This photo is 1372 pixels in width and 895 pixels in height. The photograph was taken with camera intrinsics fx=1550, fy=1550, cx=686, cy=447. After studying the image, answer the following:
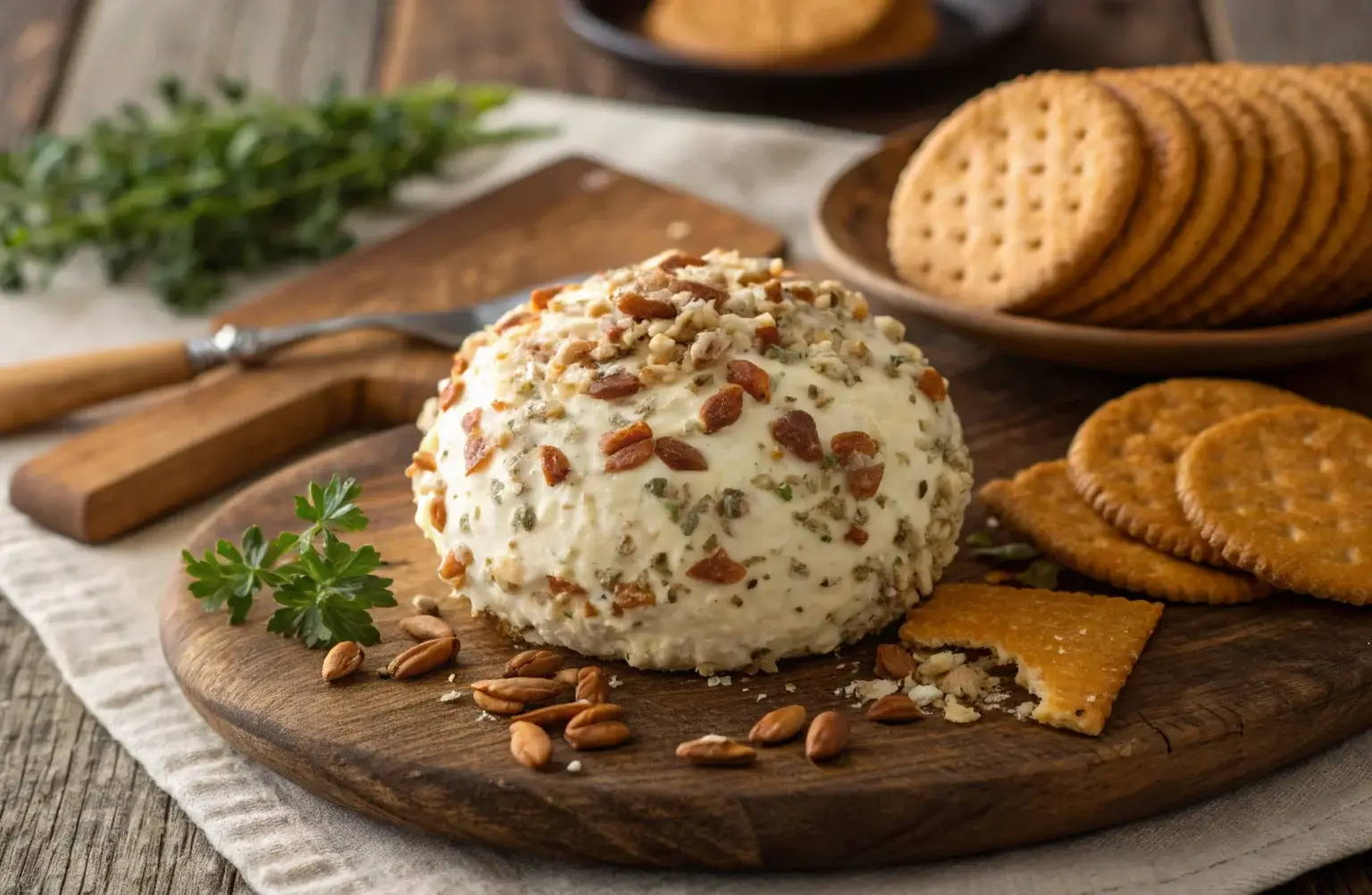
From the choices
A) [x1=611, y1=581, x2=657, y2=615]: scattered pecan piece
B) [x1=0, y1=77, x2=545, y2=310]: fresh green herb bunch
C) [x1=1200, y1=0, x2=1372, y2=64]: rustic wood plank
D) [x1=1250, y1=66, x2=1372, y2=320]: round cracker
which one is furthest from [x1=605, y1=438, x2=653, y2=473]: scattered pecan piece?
[x1=1200, y1=0, x2=1372, y2=64]: rustic wood plank

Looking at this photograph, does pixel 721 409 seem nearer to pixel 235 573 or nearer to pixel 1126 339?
pixel 235 573

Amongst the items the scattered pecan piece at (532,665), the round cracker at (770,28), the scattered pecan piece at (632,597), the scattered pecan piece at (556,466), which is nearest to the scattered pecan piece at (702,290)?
the scattered pecan piece at (556,466)

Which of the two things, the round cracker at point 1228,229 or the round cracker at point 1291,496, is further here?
the round cracker at point 1228,229

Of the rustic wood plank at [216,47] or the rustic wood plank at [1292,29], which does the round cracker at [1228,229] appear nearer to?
the rustic wood plank at [1292,29]

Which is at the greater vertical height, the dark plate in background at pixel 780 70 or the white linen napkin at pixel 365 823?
the dark plate in background at pixel 780 70

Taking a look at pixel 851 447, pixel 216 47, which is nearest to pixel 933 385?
pixel 851 447

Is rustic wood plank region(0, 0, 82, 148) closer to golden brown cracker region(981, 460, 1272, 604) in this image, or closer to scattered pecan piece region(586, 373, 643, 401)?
scattered pecan piece region(586, 373, 643, 401)
